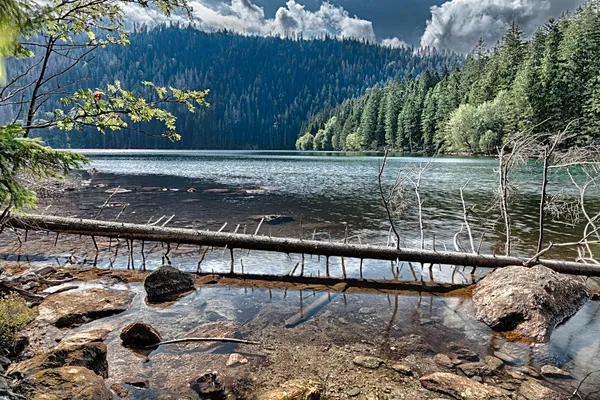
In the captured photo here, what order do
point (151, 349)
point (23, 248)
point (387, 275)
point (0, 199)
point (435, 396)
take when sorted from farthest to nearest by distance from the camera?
point (23, 248) < point (387, 275) < point (151, 349) < point (435, 396) < point (0, 199)

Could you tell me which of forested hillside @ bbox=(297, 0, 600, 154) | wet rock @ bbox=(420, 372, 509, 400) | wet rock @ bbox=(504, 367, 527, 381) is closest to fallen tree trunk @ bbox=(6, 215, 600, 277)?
wet rock @ bbox=(504, 367, 527, 381)

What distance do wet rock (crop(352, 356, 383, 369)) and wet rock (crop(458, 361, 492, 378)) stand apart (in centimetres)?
143

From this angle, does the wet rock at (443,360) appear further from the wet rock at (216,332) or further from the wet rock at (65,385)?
the wet rock at (65,385)

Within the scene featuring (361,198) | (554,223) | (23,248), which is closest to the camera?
(23,248)

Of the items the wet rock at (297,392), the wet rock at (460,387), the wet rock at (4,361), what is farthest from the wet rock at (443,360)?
the wet rock at (4,361)

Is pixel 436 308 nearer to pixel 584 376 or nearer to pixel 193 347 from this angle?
pixel 584 376

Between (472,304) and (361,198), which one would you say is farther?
(361,198)

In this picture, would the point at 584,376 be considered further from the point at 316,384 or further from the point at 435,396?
the point at 316,384

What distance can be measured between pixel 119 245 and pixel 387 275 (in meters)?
10.7

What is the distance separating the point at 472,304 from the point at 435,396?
4267 mm

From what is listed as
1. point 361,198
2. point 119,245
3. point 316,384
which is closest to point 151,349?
point 316,384

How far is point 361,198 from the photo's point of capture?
92.6ft

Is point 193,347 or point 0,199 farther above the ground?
point 0,199

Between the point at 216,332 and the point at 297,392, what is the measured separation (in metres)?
2.69
